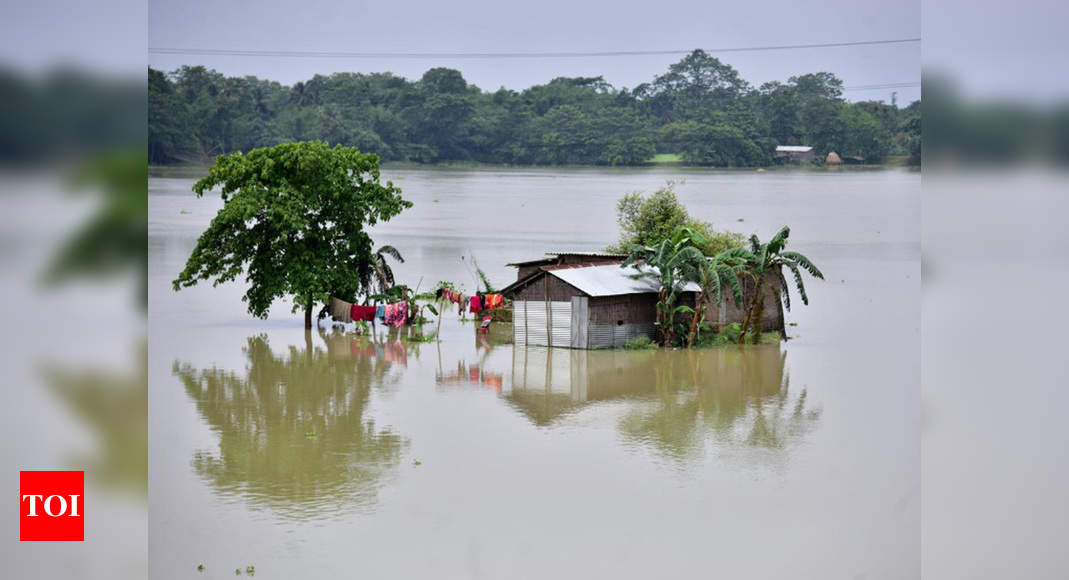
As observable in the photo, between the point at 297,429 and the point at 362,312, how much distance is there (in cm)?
394

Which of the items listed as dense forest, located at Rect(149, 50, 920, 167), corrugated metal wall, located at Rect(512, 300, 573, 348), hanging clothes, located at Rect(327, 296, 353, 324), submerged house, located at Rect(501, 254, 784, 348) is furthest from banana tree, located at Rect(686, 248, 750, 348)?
dense forest, located at Rect(149, 50, 920, 167)

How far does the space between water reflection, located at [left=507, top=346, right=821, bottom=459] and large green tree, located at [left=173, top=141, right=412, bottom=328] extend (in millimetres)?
1987

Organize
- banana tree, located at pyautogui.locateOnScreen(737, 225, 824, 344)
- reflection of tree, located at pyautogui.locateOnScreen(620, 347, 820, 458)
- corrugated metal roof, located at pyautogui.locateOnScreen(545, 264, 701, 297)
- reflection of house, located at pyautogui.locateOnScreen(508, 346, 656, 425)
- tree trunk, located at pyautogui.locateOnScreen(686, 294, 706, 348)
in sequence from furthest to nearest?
banana tree, located at pyautogui.locateOnScreen(737, 225, 824, 344) → tree trunk, located at pyautogui.locateOnScreen(686, 294, 706, 348) → corrugated metal roof, located at pyautogui.locateOnScreen(545, 264, 701, 297) → reflection of house, located at pyautogui.locateOnScreen(508, 346, 656, 425) → reflection of tree, located at pyautogui.locateOnScreen(620, 347, 820, 458)

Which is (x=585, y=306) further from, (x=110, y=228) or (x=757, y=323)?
(x=110, y=228)

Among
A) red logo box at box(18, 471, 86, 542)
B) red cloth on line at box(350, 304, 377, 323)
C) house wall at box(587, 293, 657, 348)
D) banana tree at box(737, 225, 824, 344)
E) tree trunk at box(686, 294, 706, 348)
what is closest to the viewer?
red logo box at box(18, 471, 86, 542)

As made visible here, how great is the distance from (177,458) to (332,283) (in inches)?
185

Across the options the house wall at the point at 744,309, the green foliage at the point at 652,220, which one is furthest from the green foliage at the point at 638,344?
the green foliage at the point at 652,220

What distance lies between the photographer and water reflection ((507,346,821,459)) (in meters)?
6.73

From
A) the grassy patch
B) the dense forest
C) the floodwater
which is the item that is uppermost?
Result: the dense forest

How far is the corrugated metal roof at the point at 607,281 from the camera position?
935 cm

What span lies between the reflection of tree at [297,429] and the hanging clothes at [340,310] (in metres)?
1.01

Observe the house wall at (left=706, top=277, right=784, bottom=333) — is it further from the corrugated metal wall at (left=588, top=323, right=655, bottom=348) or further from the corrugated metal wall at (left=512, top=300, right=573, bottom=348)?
the corrugated metal wall at (left=512, top=300, right=573, bottom=348)

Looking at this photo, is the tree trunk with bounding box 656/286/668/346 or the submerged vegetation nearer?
the submerged vegetation

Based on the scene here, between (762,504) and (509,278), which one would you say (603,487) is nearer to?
(762,504)
